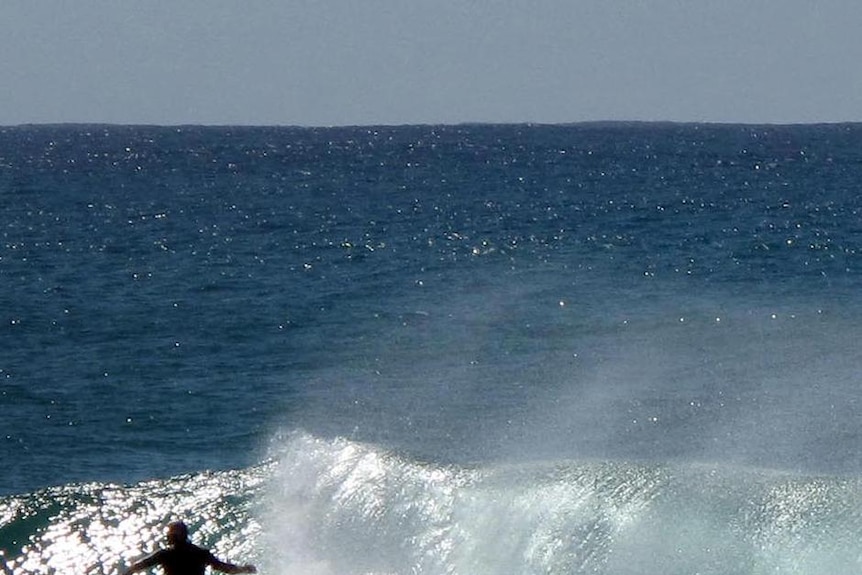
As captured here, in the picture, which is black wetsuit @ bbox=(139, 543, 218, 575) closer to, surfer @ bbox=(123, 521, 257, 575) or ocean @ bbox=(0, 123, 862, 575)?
surfer @ bbox=(123, 521, 257, 575)

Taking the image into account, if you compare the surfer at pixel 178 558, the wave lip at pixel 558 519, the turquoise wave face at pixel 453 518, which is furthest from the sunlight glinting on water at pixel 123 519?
the surfer at pixel 178 558

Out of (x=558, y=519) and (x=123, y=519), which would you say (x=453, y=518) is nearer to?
(x=558, y=519)

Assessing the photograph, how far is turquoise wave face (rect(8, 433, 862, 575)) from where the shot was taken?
50.3 feet

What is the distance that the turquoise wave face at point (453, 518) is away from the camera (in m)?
15.3

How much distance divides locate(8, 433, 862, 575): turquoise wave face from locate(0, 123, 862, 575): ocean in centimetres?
3

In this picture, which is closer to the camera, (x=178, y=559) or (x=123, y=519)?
(x=178, y=559)

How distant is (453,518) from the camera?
671 inches

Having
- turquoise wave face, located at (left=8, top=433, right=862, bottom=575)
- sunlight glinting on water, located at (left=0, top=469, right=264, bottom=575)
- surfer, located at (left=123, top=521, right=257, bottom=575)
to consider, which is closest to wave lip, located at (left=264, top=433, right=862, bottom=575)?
turquoise wave face, located at (left=8, top=433, right=862, bottom=575)

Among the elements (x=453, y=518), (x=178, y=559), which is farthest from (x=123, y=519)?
(x=178, y=559)

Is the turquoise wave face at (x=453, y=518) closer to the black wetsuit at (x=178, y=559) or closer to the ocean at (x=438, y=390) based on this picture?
the ocean at (x=438, y=390)

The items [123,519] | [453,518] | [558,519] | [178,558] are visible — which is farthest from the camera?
[123,519]

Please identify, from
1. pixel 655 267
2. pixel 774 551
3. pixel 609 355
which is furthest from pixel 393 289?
pixel 774 551

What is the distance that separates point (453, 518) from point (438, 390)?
10721 millimetres

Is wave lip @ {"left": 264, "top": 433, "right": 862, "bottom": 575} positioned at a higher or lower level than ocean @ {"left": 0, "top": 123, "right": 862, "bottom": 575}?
higher
